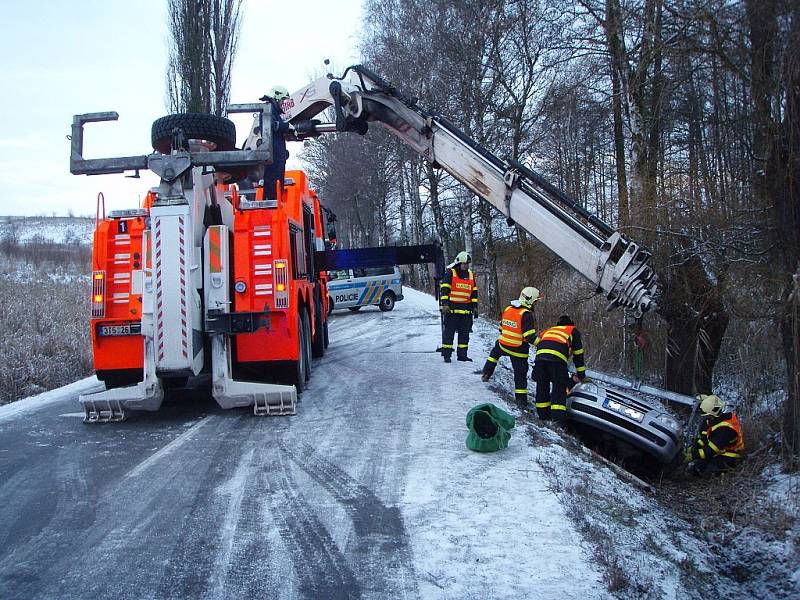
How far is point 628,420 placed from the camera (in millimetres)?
7570

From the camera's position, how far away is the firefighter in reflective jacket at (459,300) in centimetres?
1055

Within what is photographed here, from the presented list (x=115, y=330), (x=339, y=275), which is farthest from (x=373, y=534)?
(x=339, y=275)

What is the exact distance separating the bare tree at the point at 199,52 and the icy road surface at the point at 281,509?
13.5m

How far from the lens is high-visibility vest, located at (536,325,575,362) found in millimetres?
7867

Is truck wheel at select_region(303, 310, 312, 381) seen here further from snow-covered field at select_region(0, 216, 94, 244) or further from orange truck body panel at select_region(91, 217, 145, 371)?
snow-covered field at select_region(0, 216, 94, 244)

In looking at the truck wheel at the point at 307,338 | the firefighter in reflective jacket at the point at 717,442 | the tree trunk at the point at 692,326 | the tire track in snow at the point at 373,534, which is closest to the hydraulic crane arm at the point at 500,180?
the tree trunk at the point at 692,326

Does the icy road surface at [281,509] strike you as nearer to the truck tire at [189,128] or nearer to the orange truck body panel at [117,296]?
the orange truck body panel at [117,296]

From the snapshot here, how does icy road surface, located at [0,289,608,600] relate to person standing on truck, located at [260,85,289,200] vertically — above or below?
below

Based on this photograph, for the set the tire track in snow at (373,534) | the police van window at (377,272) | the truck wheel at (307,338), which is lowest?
the tire track in snow at (373,534)

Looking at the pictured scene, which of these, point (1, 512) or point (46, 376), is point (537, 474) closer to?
point (1, 512)

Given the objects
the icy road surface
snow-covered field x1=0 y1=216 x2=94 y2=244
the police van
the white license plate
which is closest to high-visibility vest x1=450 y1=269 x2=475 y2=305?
the icy road surface

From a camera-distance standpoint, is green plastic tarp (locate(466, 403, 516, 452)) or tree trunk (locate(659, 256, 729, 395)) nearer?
green plastic tarp (locate(466, 403, 516, 452))

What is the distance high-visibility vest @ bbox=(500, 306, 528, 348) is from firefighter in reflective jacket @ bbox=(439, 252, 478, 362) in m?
1.84

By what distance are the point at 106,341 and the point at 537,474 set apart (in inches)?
193
